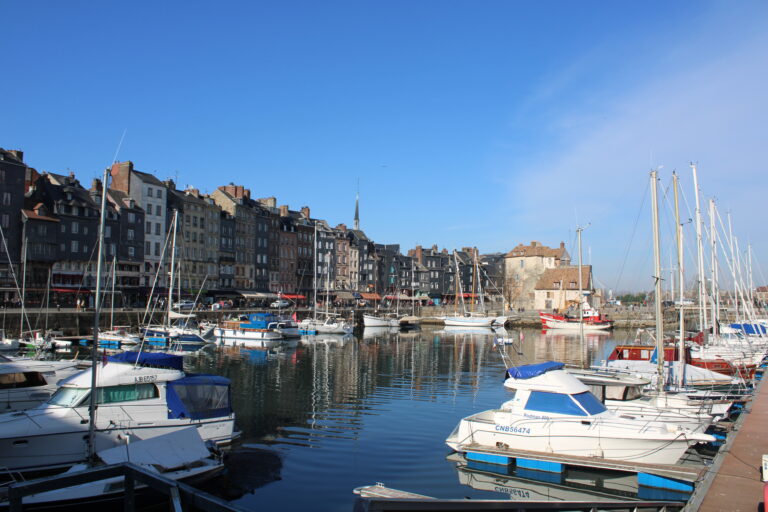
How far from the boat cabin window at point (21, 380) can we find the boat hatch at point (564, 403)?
1771 centimetres

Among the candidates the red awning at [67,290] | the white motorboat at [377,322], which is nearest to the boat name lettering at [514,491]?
the red awning at [67,290]

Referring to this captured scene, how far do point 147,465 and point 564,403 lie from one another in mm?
12319

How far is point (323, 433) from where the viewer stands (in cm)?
2439

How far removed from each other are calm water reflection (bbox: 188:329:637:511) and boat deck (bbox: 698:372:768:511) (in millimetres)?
3313

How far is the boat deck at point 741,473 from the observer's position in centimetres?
1170

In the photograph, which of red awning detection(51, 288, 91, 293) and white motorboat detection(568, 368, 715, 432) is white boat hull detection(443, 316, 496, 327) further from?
white motorboat detection(568, 368, 715, 432)

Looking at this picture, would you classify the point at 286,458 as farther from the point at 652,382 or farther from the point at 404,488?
the point at 652,382

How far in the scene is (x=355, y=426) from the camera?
84.5 feet

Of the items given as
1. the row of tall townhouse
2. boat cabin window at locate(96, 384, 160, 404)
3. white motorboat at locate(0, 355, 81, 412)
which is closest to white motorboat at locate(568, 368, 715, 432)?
boat cabin window at locate(96, 384, 160, 404)

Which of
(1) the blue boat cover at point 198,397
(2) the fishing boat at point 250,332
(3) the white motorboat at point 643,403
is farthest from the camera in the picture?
(2) the fishing boat at point 250,332

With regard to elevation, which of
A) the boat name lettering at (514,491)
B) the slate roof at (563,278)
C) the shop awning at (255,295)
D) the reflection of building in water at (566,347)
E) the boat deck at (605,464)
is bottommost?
the boat name lettering at (514,491)

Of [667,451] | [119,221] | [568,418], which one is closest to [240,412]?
[568,418]

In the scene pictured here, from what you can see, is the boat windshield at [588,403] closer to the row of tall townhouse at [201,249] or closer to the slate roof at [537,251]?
the row of tall townhouse at [201,249]

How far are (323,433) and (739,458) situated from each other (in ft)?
47.3
